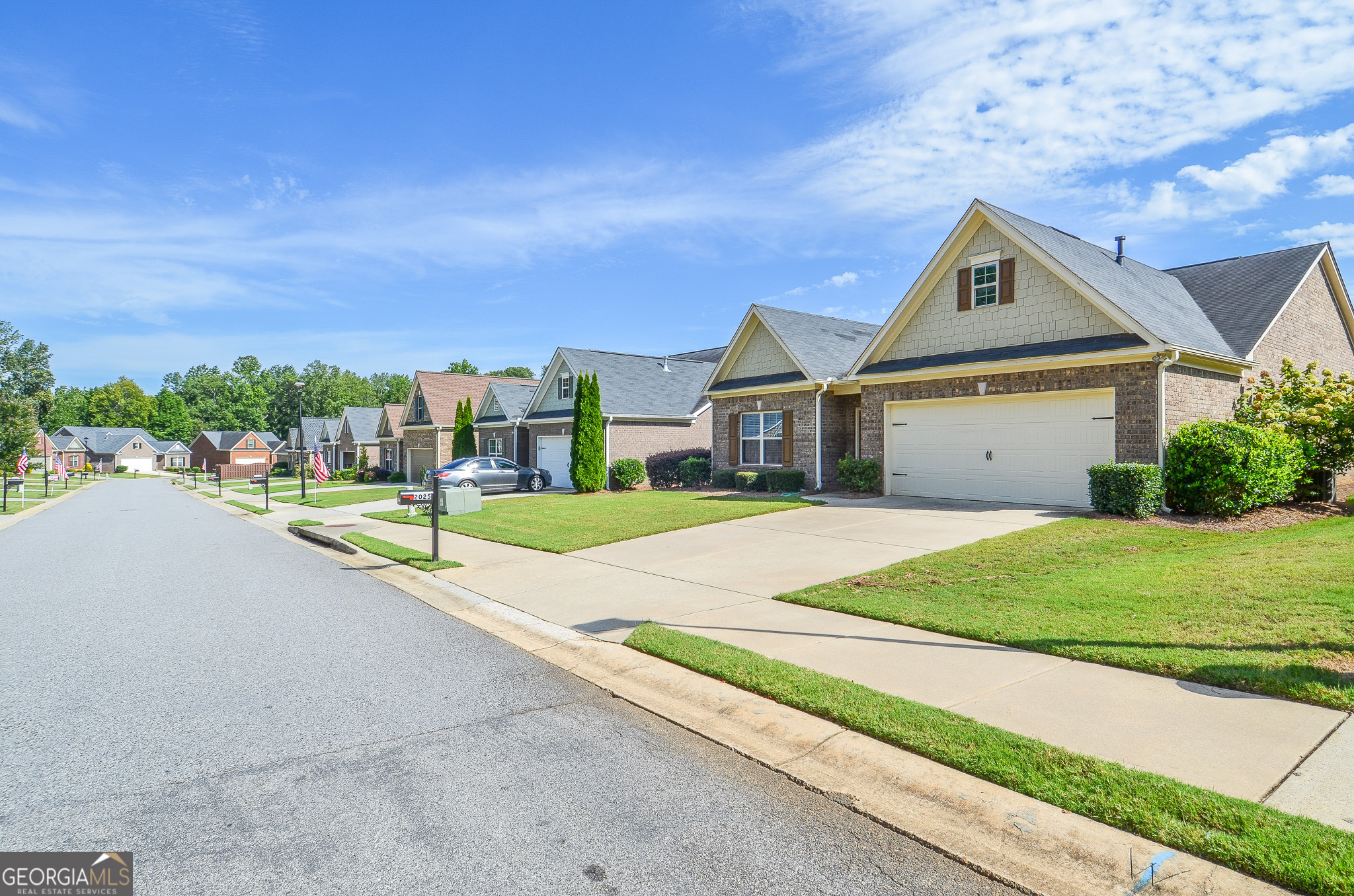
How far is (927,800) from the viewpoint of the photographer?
3693 mm

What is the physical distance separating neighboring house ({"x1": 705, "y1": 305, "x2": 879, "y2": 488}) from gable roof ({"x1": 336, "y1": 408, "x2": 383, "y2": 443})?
1371 inches

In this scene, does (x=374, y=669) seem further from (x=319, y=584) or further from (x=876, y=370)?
(x=876, y=370)

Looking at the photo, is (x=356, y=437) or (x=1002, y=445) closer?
(x=1002, y=445)

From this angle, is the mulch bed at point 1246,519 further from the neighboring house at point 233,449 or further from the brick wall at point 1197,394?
the neighboring house at point 233,449

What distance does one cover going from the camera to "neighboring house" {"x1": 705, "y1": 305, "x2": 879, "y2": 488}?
67.8ft

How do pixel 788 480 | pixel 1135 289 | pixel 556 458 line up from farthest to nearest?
pixel 556 458, pixel 788 480, pixel 1135 289

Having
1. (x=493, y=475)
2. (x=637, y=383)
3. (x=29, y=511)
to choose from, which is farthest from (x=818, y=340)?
(x=29, y=511)

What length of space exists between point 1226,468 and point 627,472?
17709 millimetres

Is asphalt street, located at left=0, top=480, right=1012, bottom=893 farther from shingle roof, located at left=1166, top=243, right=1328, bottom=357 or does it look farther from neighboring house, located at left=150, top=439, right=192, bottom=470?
neighboring house, located at left=150, top=439, right=192, bottom=470

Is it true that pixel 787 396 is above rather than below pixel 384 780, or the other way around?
above

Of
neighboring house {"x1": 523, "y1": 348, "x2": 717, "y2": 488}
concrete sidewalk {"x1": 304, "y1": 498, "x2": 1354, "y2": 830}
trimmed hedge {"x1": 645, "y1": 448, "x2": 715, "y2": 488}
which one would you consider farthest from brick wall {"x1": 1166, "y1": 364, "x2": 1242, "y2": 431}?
neighboring house {"x1": 523, "y1": 348, "x2": 717, "y2": 488}

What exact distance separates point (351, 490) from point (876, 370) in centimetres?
Result: 2626

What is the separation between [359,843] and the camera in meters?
3.36

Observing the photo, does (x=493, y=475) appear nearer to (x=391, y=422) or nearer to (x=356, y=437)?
(x=391, y=422)
